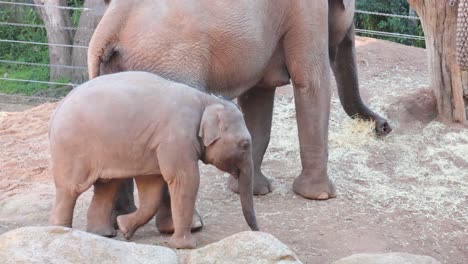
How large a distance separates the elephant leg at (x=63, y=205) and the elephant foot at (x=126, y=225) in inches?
11.5

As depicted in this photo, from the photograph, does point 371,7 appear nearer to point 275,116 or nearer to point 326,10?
point 275,116

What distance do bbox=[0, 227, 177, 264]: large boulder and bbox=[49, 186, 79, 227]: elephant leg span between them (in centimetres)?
39

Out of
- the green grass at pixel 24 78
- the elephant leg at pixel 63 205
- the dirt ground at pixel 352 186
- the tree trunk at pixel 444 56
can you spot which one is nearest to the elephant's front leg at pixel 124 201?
the dirt ground at pixel 352 186

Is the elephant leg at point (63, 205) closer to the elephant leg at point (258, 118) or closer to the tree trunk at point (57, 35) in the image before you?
the elephant leg at point (258, 118)

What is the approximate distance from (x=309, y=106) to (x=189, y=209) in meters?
1.70

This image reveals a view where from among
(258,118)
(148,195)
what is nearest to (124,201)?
(148,195)

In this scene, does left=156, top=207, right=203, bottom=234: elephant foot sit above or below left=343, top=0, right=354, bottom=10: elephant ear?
below

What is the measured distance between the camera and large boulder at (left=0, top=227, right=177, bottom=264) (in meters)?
3.67

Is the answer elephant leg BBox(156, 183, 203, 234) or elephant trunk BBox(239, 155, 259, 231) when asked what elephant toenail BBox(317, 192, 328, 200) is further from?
elephant leg BBox(156, 183, 203, 234)

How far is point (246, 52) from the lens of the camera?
16.3ft

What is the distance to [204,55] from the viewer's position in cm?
474

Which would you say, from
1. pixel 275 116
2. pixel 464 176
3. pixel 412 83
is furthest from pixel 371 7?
pixel 464 176

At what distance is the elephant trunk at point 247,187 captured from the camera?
14.4ft

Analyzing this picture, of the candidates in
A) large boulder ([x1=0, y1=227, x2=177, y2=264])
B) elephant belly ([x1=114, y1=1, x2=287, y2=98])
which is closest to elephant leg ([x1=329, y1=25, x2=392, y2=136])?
elephant belly ([x1=114, y1=1, x2=287, y2=98])
